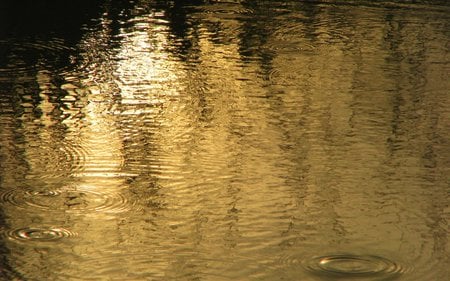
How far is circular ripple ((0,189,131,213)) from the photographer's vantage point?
523cm

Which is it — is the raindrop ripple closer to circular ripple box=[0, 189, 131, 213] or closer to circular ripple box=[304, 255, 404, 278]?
circular ripple box=[304, 255, 404, 278]

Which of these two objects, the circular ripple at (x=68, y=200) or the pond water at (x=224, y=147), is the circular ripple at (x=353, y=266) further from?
the circular ripple at (x=68, y=200)

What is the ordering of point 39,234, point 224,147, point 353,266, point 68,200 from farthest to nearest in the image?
point 224,147 < point 68,200 < point 39,234 < point 353,266

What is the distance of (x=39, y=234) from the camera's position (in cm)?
485

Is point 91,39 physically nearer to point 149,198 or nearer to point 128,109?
point 128,109

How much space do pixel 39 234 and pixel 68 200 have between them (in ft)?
1.64

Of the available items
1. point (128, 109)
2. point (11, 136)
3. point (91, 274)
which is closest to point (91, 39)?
point (128, 109)

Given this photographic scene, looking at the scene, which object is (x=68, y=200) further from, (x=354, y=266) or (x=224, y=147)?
(x=354, y=266)

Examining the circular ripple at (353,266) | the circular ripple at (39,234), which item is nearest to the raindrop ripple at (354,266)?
the circular ripple at (353,266)

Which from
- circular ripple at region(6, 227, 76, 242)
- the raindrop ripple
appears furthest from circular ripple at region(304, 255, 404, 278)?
circular ripple at region(6, 227, 76, 242)

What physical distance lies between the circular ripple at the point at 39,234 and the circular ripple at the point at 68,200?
0.94 ft

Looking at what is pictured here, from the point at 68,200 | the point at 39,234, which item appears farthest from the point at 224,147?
the point at 39,234

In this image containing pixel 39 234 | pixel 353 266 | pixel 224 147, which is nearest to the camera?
pixel 353 266

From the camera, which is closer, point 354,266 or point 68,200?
point 354,266
